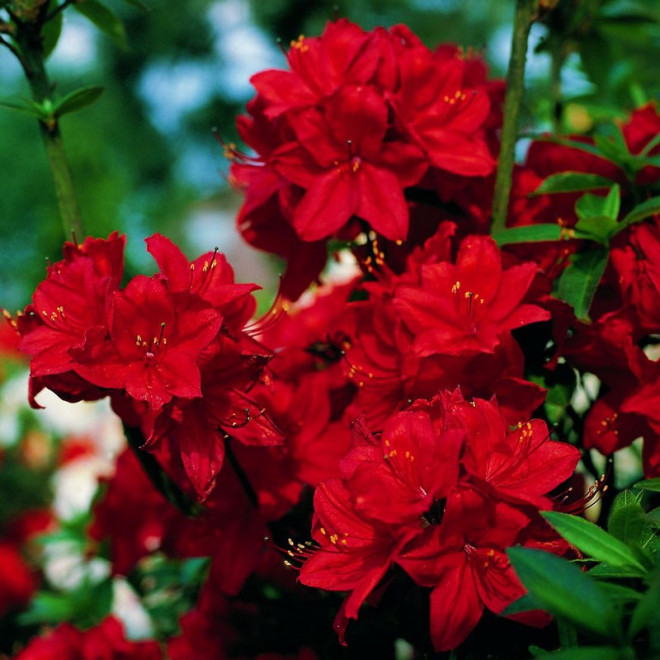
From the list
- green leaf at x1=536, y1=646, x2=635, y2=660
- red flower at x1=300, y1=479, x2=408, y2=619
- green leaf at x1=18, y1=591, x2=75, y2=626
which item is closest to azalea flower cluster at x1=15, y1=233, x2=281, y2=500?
red flower at x1=300, y1=479, x2=408, y2=619

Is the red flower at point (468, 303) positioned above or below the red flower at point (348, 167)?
below

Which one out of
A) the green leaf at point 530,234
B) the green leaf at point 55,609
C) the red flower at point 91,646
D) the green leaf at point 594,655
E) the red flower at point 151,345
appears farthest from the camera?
the green leaf at point 55,609

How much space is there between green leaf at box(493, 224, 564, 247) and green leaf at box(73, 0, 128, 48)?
1.80ft

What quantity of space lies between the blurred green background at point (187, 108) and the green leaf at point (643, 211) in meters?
0.41

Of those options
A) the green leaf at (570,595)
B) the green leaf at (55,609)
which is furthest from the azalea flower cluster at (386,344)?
the green leaf at (55,609)

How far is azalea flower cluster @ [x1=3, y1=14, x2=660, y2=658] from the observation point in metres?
0.62

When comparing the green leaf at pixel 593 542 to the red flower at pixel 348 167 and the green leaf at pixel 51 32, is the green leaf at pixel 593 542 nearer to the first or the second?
the red flower at pixel 348 167

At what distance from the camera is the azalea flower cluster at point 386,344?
621 mm

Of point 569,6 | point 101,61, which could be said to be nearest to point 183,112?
point 101,61

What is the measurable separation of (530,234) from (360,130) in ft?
0.61

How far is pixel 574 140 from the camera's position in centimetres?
95

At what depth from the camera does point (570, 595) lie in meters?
0.46

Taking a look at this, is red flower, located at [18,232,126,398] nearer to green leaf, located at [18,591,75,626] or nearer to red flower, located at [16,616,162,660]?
red flower, located at [16,616,162,660]

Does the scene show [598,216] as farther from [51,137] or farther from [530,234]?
[51,137]
